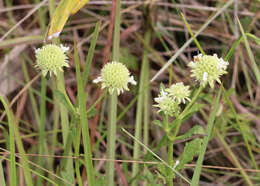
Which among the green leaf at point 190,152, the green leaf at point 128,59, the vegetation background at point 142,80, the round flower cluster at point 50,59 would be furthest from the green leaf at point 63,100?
the green leaf at point 128,59

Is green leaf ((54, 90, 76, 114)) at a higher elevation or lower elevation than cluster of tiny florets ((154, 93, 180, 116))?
higher

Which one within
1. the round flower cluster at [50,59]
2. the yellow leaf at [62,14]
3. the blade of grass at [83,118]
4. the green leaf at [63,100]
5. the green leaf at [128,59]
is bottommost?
the blade of grass at [83,118]

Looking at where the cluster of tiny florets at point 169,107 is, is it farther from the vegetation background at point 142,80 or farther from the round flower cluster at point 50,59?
the vegetation background at point 142,80

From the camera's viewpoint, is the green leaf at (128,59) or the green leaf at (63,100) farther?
the green leaf at (128,59)

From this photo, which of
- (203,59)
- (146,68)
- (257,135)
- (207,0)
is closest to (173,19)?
(207,0)

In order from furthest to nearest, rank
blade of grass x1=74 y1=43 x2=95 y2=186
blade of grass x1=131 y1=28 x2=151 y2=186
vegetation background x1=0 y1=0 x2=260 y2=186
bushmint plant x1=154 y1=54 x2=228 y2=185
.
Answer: vegetation background x1=0 y1=0 x2=260 y2=186, blade of grass x1=131 y1=28 x2=151 y2=186, bushmint plant x1=154 y1=54 x2=228 y2=185, blade of grass x1=74 y1=43 x2=95 y2=186

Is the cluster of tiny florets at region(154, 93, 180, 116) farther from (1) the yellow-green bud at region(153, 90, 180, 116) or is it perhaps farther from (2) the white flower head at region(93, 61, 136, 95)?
(2) the white flower head at region(93, 61, 136, 95)

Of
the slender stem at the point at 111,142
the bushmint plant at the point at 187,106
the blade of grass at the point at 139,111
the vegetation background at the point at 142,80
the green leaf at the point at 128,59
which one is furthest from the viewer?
the green leaf at the point at 128,59

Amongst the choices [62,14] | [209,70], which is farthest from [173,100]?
[62,14]

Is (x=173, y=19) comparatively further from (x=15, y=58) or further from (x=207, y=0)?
(x=15, y=58)

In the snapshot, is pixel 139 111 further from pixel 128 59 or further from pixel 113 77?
pixel 113 77

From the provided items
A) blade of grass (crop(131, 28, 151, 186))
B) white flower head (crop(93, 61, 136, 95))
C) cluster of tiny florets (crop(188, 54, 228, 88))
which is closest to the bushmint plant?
cluster of tiny florets (crop(188, 54, 228, 88))
